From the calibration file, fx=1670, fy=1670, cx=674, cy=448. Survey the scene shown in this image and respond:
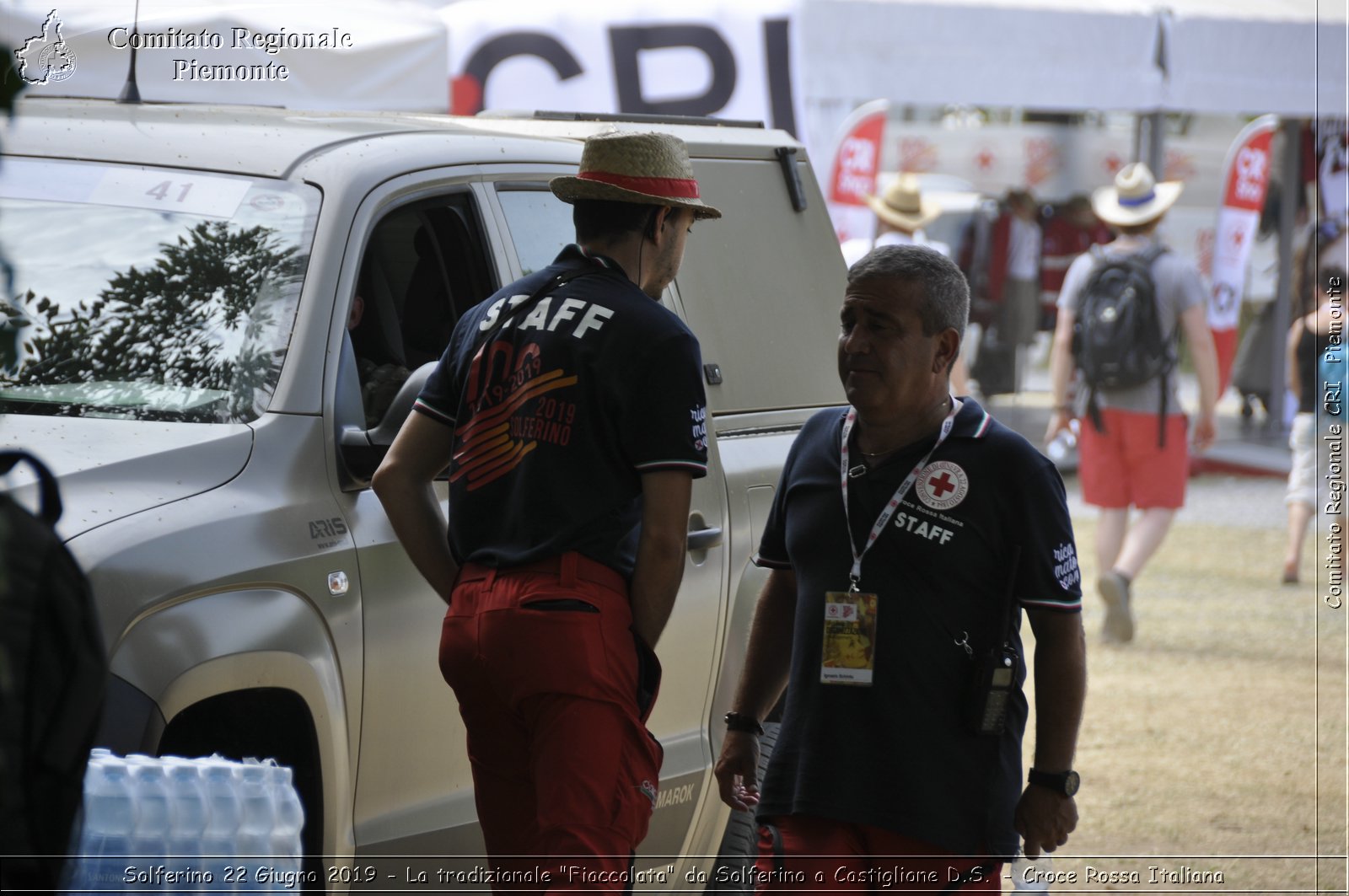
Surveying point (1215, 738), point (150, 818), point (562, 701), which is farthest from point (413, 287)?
point (1215, 738)

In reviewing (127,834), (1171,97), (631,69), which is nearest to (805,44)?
(631,69)

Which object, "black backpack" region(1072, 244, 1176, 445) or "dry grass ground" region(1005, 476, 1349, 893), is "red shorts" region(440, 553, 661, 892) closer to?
"dry grass ground" region(1005, 476, 1349, 893)

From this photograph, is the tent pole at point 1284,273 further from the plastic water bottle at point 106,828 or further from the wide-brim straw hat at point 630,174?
the plastic water bottle at point 106,828

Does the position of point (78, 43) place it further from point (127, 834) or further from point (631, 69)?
point (127, 834)

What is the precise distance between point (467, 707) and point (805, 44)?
10.1 m

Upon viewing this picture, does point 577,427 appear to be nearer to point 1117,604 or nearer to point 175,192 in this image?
point 175,192

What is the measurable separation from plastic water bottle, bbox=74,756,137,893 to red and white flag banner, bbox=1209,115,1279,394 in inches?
Result: 552

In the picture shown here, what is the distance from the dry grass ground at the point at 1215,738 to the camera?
18.5 feet

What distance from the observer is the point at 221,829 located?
8.26 ft

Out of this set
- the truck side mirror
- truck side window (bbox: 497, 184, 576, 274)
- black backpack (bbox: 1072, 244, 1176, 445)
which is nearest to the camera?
the truck side mirror

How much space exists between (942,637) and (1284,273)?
17.5 meters

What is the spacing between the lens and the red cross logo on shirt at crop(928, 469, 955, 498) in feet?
9.28

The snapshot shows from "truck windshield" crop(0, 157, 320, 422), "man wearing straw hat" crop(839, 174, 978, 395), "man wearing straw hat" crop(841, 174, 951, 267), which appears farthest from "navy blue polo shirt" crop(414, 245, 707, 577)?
"man wearing straw hat" crop(841, 174, 951, 267)

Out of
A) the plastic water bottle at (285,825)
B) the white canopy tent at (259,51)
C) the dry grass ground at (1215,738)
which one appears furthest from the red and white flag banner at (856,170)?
the plastic water bottle at (285,825)
